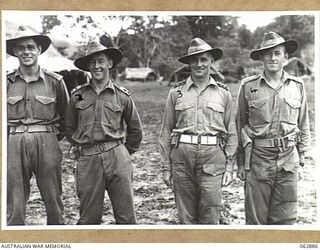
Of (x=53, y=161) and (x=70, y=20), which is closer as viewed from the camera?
(x=53, y=161)

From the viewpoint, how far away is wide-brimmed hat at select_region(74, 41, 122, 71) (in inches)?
81.7

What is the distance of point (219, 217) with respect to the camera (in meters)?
2.13

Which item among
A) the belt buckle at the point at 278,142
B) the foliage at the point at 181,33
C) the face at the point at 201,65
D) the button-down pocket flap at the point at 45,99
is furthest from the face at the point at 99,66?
the belt buckle at the point at 278,142

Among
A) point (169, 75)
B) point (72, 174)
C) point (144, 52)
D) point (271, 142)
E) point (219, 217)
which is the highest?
point (144, 52)

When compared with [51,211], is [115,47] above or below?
above

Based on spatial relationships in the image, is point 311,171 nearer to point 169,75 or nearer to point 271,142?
point 271,142

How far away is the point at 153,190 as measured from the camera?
88.2 inches

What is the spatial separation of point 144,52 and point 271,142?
95 centimetres

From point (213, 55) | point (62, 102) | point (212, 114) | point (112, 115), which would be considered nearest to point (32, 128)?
point (62, 102)

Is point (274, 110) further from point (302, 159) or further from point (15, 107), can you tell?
point (15, 107)

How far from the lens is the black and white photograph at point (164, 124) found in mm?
2047

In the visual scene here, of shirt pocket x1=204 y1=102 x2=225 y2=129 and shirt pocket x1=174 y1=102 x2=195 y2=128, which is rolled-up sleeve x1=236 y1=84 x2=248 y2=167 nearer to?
shirt pocket x1=204 y1=102 x2=225 y2=129

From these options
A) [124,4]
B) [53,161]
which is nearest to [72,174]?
[53,161]

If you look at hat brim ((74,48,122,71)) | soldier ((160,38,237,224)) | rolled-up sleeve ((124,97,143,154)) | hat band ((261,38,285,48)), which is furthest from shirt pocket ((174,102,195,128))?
hat band ((261,38,285,48))
